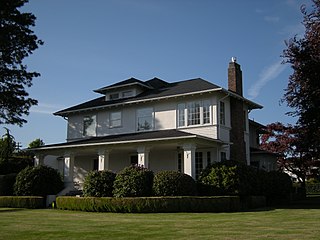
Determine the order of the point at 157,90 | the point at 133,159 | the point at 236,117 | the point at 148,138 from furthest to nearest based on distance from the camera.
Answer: the point at 157,90 < the point at 133,159 < the point at 236,117 < the point at 148,138

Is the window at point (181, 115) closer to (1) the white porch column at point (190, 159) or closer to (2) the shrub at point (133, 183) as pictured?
(1) the white porch column at point (190, 159)

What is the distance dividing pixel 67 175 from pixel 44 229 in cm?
1654

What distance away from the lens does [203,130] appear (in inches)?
1069

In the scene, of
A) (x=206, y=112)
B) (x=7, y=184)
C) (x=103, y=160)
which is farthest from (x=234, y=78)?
(x=7, y=184)

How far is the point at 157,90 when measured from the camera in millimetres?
31562

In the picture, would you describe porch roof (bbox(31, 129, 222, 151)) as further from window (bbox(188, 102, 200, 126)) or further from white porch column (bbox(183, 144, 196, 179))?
window (bbox(188, 102, 200, 126))

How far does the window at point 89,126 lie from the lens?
32.9 meters

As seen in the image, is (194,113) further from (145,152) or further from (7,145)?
(7,145)

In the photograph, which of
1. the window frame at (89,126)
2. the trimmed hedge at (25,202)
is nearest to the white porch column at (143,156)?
the trimmed hedge at (25,202)

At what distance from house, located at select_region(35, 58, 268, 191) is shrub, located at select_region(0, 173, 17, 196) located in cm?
347

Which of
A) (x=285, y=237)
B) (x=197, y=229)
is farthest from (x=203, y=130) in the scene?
(x=285, y=237)

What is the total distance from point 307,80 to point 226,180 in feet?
22.3

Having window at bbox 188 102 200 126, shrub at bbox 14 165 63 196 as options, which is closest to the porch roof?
window at bbox 188 102 200 126

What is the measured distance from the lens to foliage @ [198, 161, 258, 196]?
882 inches
